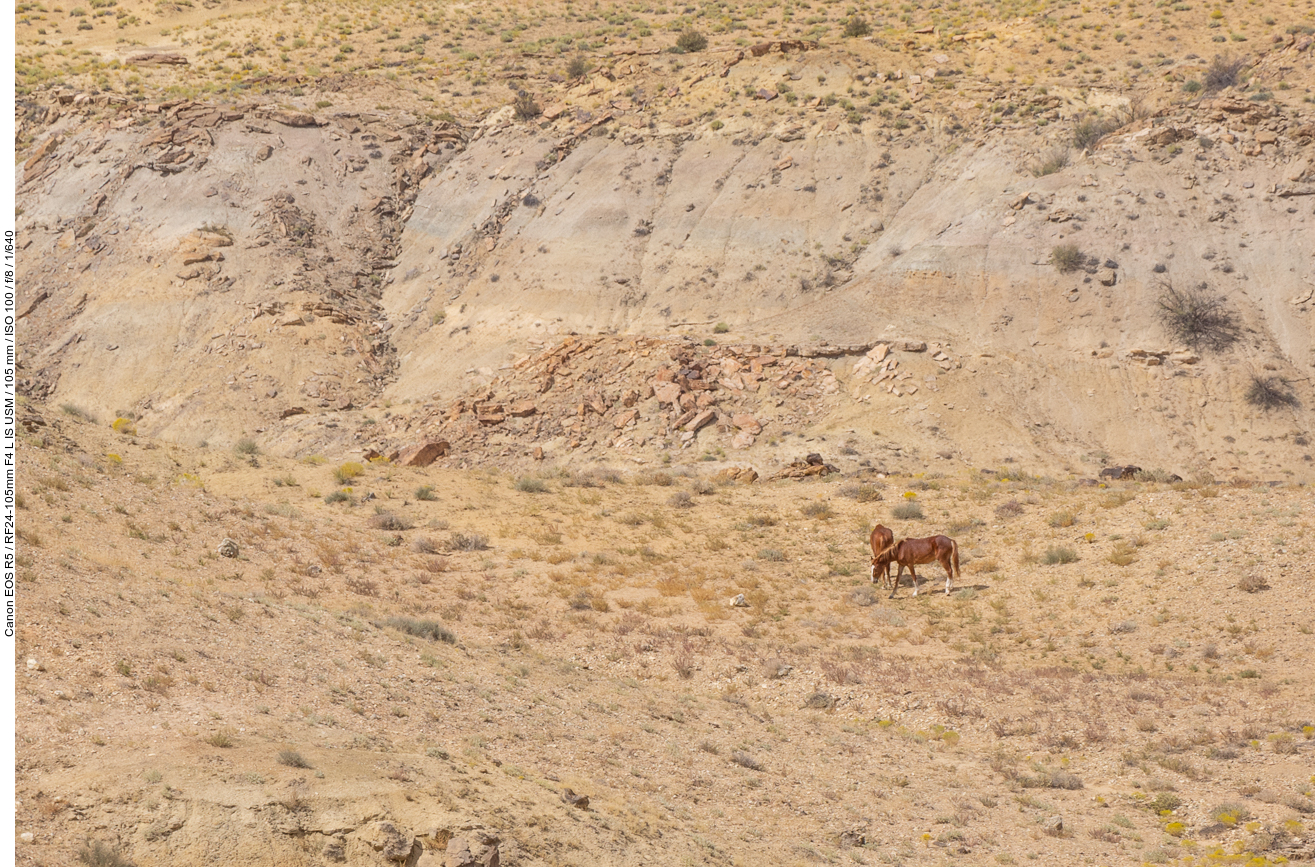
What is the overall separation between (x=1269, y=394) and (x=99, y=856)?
37165 millimetres

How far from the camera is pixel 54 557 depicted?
15.0 m

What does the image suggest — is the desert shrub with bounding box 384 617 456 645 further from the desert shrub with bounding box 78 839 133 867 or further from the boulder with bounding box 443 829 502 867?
the desert shrub with bounding box 78 839 133 867

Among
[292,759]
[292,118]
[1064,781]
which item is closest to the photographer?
[292,759]

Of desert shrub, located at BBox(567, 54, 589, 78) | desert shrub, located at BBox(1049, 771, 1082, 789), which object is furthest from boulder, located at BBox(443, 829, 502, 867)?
desert shrub, located at BBox(567, 54, 589, 78)

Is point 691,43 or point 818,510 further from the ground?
point 691,43

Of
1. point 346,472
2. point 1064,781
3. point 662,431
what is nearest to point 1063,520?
point 1064,781

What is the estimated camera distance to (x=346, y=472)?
2895 cm

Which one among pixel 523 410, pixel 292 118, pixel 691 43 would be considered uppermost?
pixel 691 43

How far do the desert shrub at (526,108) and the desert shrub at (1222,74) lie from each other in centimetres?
3137

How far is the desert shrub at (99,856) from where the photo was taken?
→ 24.5 feet

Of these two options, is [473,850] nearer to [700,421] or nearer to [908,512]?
[908,512]

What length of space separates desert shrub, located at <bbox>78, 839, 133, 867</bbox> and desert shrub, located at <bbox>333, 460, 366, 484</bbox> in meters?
21.4

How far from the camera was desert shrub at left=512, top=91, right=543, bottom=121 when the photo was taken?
52.0 metres

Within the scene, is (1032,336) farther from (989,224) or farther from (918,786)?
(918,786)
